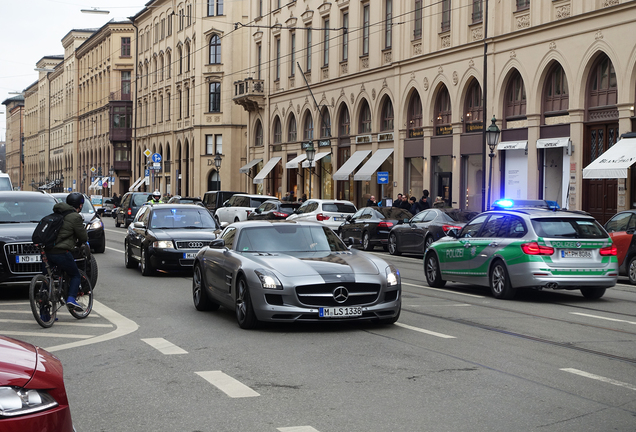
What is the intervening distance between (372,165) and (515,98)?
10.5m

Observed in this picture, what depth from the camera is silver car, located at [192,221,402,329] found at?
33.2ft

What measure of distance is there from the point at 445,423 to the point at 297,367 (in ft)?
7.65

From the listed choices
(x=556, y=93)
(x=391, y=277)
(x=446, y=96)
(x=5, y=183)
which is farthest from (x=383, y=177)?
(x=391, y=277)

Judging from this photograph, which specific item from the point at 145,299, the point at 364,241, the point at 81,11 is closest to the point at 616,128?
the point at 364,241

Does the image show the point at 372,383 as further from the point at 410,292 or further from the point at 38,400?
the point at 410,292

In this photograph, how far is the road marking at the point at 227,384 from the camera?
273 inches

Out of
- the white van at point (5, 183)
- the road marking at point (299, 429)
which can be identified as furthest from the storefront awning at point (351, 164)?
the road marking at point (299, 429)

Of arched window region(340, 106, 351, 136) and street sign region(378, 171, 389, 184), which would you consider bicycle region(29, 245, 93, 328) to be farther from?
arched window region(340, 106, 351, 136)

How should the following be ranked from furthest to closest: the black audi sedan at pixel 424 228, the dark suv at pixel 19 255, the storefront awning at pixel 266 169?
1. the storefront awning at pixel 266 169
2. the black audi sedan at pixel 424 228
3. the dark suv at pixel 19 255

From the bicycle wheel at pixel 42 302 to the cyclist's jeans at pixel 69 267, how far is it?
32cm

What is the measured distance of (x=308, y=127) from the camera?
173ft

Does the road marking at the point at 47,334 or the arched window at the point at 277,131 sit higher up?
the arched window at the point at 277,131

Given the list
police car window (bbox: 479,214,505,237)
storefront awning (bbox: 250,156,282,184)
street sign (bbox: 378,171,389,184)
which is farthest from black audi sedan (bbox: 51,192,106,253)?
storefront awning (bbox: 250,156,282,184)

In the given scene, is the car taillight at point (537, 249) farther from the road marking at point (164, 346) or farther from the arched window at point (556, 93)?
the arched window at point (556, 93)
